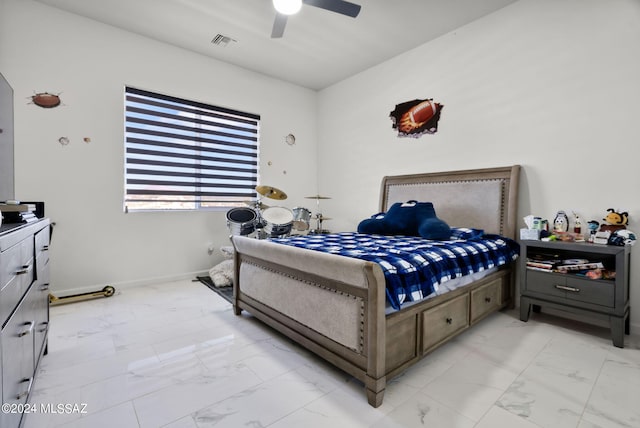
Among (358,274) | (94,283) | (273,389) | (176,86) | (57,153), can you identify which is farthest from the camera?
(176,86)

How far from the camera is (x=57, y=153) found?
2848 mm

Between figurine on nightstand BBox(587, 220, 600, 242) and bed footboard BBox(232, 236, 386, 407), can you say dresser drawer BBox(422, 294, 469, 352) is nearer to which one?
bed footboard BBox(232, 236, 386, 407)

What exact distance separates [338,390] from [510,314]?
1.89 m

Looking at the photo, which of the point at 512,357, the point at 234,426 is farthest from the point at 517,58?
the point at 234,426

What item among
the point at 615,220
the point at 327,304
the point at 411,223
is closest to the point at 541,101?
the point at 615,220

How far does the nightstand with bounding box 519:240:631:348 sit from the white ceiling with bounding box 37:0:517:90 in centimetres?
226

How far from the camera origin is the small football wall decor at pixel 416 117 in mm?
3322

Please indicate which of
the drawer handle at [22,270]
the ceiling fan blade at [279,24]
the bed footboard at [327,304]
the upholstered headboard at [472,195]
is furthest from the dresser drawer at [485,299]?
the ceiling fan blade at [279,24]

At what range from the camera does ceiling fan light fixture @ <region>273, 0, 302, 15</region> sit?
7.32 feet

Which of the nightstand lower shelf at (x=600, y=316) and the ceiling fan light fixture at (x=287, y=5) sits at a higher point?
the ceiling fan light fixture at (x=287, y=5)

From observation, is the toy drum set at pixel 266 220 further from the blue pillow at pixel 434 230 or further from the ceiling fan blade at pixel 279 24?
the ceiling fan blade at pixel 279 24

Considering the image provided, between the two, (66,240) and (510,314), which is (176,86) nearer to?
(66,240)

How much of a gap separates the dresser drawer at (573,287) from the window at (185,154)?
3358 mm

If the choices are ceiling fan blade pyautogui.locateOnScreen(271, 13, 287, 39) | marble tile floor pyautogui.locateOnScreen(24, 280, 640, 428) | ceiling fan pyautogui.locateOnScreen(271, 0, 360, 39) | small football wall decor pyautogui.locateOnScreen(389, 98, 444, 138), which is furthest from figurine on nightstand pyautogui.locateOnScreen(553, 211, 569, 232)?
ceiling fan blade pyautogui.locateOnScreen(271, 13, 287, 39)
